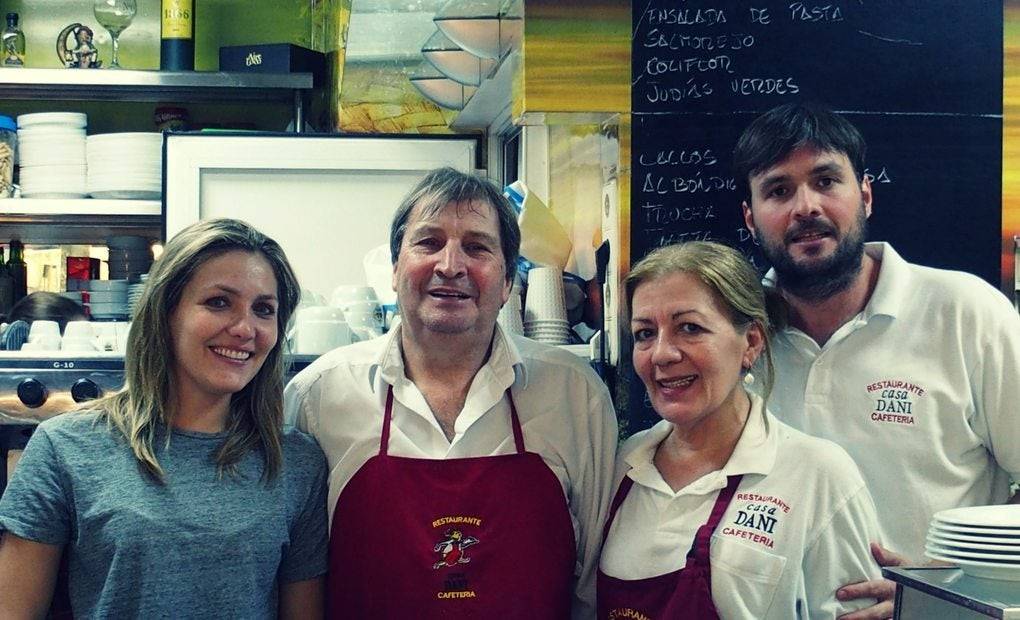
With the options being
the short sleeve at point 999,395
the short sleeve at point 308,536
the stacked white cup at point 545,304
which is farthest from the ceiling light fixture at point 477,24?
the short sleeve at point 999,395

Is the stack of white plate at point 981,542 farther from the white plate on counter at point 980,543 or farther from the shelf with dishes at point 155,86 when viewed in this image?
the shelf with dishes at point 155,86

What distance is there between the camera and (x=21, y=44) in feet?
14.3

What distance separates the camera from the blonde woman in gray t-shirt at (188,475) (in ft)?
5.92

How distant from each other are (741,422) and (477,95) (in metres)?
1.43

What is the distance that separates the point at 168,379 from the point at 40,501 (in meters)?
0.28

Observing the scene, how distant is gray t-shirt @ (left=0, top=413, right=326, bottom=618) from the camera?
70.8 inches

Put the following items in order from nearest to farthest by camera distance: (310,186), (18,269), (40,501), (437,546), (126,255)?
(40,501)
(437,546)
(310,186)
(126,255)
(18,269)

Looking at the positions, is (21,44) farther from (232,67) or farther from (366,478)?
(366,478)

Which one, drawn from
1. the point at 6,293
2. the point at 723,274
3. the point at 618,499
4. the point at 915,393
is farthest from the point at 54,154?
the point at 915,393

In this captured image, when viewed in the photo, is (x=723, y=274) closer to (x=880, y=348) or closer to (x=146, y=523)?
(x=880, y=348)

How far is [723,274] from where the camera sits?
202 centimetres

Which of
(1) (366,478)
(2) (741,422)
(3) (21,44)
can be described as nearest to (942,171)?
(2) (741,422)

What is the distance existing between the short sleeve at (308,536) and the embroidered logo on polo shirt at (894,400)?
1003 millimetres

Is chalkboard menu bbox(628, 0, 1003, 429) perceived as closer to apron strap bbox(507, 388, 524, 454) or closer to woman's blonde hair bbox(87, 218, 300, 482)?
apron strap bbox(507, 388, 524, 454)
